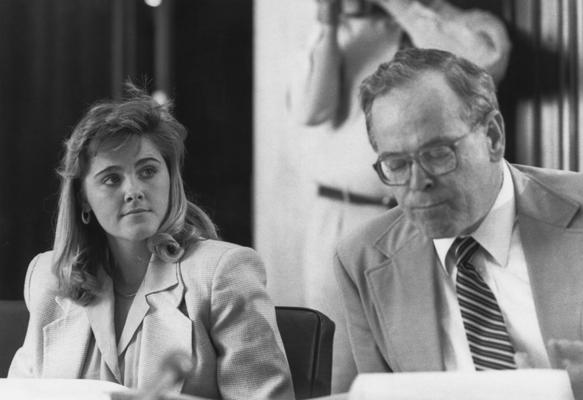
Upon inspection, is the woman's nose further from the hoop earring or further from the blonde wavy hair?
the hoop earring

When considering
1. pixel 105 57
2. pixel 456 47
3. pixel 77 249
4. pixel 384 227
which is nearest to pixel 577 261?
pixel 384 227

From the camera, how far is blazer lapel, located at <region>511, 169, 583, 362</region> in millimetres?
1680

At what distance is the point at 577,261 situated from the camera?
1.71 metres

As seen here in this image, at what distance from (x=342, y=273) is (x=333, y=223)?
66.1 inches

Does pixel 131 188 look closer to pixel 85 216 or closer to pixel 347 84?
pixel 85 216

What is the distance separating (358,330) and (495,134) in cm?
47

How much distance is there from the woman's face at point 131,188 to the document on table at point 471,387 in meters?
1.11

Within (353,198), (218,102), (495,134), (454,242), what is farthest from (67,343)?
(218,102)

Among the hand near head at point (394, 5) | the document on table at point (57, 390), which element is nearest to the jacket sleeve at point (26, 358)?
the document on table at point (57, 390)

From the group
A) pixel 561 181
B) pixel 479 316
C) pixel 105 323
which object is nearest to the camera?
pixel 479 316

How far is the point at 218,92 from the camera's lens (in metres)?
3.72

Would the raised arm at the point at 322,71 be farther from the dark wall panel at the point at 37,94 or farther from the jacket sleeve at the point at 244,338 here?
the jacket sleeve at the point at 244,338

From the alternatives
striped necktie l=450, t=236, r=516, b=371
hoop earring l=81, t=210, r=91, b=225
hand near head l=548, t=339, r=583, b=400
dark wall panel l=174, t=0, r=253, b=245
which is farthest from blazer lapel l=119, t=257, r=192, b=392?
dark wall panel l=174, t=0, r=253, b=245

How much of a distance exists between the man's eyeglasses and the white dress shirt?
187mm
